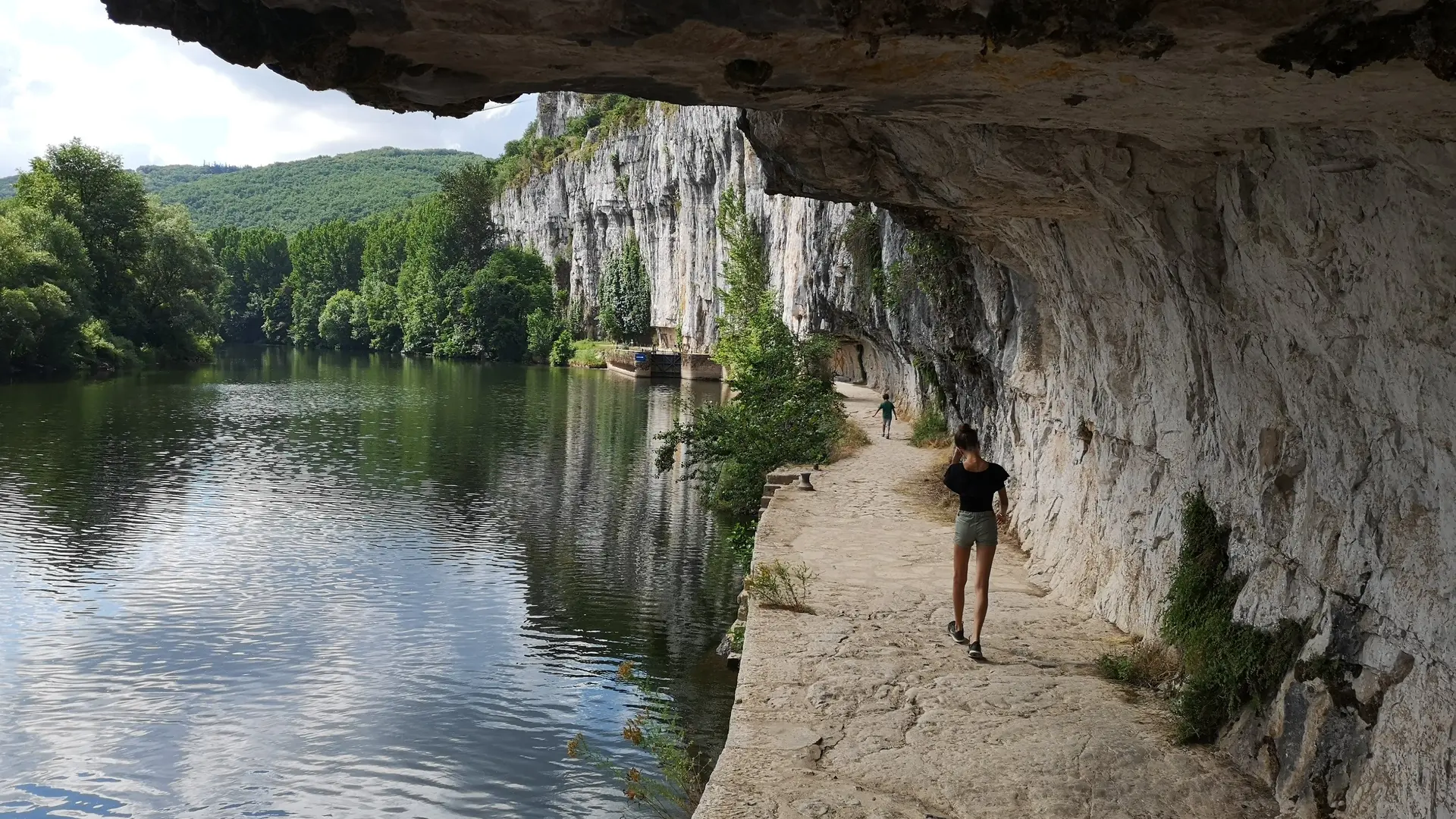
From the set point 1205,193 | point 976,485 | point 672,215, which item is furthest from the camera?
point 672,215


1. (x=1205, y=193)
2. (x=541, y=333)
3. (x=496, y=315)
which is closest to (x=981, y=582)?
(x=1205, y=193)

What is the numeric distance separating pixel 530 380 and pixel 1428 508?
53.4 metres

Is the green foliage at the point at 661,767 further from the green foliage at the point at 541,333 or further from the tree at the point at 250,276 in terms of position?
the tree at the point at 250,276

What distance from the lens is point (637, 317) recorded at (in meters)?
73.9

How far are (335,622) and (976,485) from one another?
9592mm

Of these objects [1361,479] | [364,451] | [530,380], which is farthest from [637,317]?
[1361,479]

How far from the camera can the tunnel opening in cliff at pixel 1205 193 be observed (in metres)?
3.44

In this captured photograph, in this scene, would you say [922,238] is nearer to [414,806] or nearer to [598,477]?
[414,806]

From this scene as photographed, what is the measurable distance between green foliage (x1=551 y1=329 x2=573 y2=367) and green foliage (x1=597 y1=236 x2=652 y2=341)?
114 inches

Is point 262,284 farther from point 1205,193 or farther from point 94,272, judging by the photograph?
point 1205,193

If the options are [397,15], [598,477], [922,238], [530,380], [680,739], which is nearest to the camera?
[397,15]

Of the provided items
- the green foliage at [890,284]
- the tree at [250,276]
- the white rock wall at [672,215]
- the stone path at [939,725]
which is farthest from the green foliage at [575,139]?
the stone path at [939,725]

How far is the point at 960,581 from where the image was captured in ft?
25.7

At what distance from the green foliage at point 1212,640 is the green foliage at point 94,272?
1853 inches
